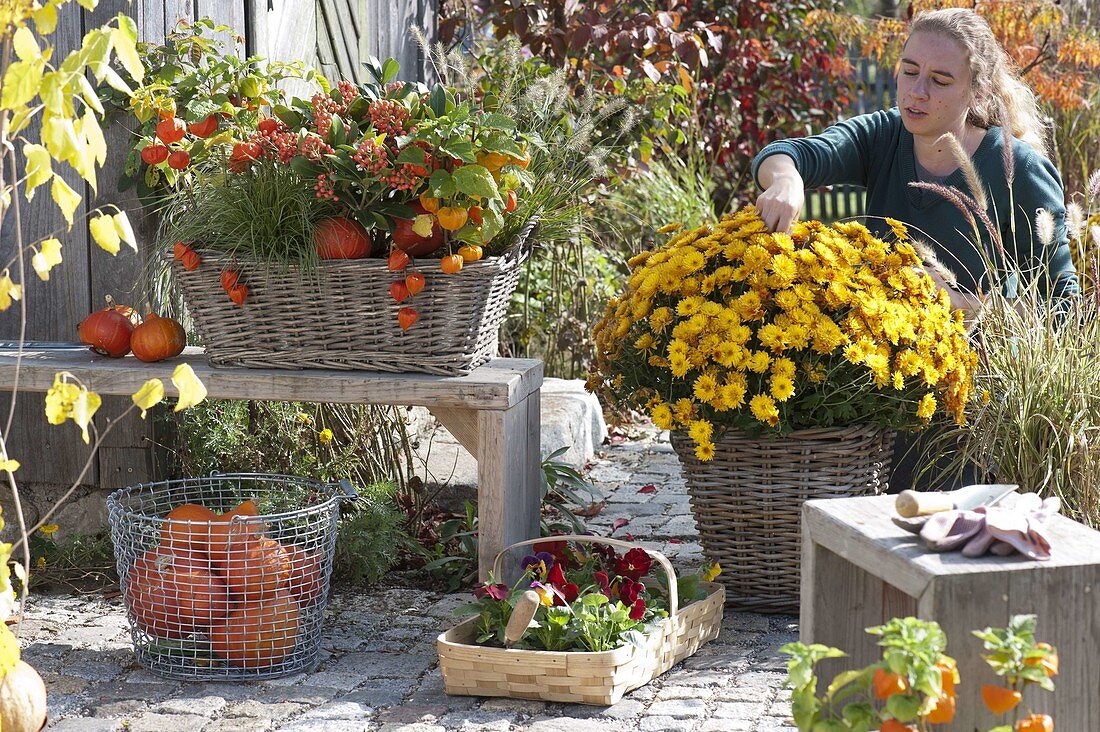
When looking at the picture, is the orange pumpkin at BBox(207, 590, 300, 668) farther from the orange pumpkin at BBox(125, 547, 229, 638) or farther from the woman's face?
the woman's face

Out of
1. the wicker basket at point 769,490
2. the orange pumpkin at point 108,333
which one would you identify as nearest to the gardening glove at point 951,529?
the wicker basket at point 769,490

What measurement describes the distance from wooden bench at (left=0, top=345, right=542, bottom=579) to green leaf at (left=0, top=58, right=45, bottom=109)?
3.89 ft

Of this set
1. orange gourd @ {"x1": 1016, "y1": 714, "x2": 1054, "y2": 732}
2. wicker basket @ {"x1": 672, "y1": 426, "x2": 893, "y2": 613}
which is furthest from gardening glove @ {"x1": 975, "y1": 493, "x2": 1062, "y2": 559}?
wicker basket @ {"x1": 672, "y1": 426, "x2": 893, "y2": 613}

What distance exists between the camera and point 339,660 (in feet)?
9.75

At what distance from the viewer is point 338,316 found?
3.00 meters

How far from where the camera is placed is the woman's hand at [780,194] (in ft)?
10.4

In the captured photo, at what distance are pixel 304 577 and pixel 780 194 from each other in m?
1.50

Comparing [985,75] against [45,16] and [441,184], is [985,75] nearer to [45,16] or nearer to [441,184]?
[441,184]

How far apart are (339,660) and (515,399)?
2.44ft

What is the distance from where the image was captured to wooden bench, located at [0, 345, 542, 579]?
2967 millimetres

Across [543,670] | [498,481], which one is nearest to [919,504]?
[543,670]

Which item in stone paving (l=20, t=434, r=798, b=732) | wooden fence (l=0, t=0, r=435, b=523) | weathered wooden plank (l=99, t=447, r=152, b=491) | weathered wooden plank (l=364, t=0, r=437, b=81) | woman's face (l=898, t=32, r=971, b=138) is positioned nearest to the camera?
stone paving (l=20, t=434, r=798, b=732)

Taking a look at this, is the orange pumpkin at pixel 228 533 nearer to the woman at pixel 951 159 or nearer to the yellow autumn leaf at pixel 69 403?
the yellow autumn leaf at pixel 69 403

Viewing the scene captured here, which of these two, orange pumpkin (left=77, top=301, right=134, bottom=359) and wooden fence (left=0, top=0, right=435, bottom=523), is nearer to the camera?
orange pumpkin (left=77, top=301, right=134, bottom=359)
